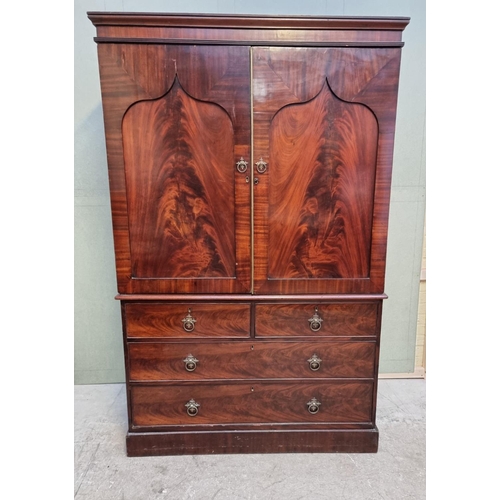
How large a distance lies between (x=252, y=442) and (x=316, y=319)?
0.72 m

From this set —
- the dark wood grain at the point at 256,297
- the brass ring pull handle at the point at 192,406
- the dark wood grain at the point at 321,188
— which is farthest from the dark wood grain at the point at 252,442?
the dark wood grain at the point at 321,188

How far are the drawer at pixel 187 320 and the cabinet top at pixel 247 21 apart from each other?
1.21 m

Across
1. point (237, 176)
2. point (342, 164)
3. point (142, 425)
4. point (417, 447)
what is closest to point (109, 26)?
point (237, 176)

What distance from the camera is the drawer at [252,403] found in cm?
166

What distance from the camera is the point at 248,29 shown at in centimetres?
139

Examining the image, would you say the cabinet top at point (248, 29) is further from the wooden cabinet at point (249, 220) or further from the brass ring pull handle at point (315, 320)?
the brass ring pull handle at point (315, 320)

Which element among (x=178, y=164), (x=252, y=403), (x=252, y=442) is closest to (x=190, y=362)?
(x=252, y=403)

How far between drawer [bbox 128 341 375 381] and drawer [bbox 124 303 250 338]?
6 cm

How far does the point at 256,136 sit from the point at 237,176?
0.19 m

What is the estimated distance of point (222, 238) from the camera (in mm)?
1551

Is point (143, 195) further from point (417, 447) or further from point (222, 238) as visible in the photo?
point (417, 447)

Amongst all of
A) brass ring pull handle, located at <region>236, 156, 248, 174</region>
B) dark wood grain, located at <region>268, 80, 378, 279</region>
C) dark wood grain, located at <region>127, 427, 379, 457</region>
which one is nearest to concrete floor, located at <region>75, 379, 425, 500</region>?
dark wood grain, located at <region>127, 427, 379, 457</region>

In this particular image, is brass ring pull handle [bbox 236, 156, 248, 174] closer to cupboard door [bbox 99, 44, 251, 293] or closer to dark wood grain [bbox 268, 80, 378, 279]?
cupboard door [bbox 99, 44, 251, 293]

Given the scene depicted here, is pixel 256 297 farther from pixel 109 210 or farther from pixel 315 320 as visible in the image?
pixel 109 210
